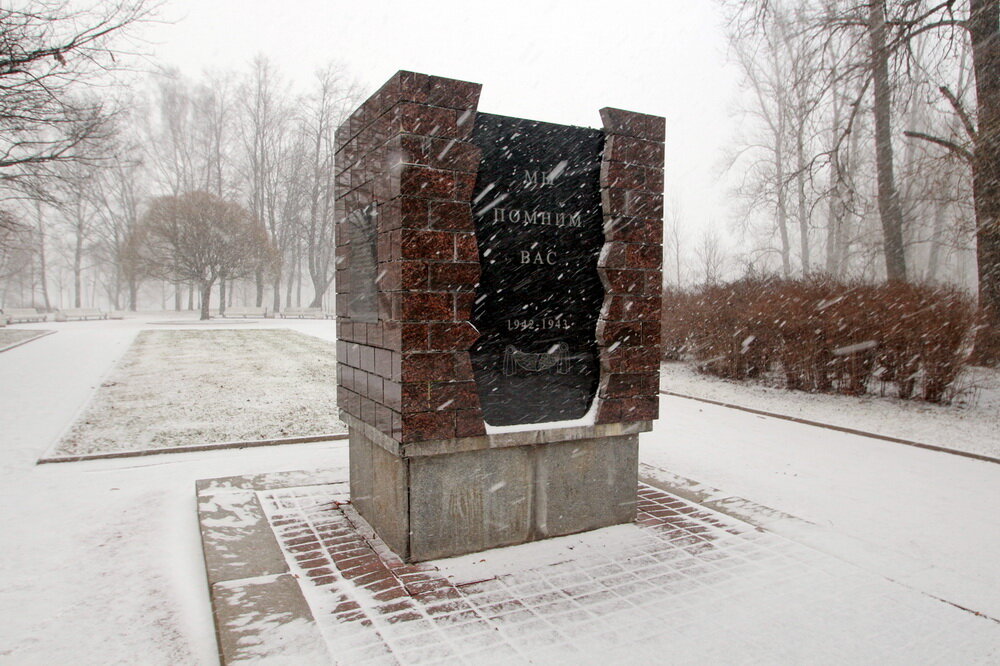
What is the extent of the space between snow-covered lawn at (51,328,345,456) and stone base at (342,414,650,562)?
3.37 meters

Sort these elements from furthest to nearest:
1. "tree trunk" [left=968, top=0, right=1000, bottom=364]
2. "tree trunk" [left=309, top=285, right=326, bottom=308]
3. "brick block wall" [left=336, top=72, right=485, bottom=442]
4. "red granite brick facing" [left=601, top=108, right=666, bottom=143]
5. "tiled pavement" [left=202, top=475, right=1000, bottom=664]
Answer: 1. "tree trunk" [left=309, top=285, right=326, bottom=308]
2. "tree trunk" [left=968, top=0, right=1000, bottom=364]
3. "red granite brick facing" [left=601, top=108, right=666, bottom=143]
4. "brick block wall" [left=336, top=72, right=485, bottom=442]
5. "tiled pavement" [left=202, top=475, right=1000, bottom=664]

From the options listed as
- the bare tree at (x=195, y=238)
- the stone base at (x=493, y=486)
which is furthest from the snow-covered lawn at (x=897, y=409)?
the bare tree at (x=195, y=238)

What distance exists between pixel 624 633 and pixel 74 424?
6705mm

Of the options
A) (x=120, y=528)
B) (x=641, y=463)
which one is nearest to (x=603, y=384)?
(x=641, y=463)

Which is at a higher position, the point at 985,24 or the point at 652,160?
the point at 985,24

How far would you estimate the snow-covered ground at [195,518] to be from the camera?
285 centimetres

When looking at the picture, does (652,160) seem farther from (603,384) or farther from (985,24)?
(985,24)

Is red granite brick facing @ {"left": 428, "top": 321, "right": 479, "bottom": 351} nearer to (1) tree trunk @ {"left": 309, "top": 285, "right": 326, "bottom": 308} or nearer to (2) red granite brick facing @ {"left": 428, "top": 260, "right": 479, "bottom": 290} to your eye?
(2) red granite brick facing @ {"left": 428, "top": 260, "right": 479, "bottom": 290}

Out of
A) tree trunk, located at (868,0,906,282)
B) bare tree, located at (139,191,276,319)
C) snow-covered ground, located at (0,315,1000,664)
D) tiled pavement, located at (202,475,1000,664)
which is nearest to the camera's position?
tiled pavement, located at (202,475,1000,664)

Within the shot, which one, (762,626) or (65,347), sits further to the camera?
(65,347)

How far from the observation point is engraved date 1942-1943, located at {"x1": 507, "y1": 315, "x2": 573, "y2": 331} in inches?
142

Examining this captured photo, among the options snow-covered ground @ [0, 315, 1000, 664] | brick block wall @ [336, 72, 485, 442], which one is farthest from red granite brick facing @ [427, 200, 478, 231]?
snow-covered ground @ [0, 315, 1000, 664]

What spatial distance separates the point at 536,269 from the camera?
3.64 meters

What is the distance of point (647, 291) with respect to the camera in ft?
13.0
